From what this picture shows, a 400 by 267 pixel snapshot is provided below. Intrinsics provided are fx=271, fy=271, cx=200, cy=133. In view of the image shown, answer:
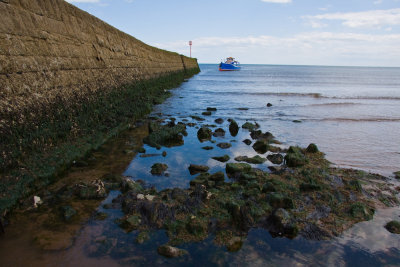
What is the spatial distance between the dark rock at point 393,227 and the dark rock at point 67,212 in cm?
442

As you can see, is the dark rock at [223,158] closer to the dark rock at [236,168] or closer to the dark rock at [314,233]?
the dark rock at [236,168]

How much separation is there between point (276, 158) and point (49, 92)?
551cm

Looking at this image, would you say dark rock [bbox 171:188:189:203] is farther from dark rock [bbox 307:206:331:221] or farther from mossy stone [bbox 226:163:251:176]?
dark rock [bbox 307:206:331:221]

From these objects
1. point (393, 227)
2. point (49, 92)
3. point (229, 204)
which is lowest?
point (393, 227)

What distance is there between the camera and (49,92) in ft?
20.7

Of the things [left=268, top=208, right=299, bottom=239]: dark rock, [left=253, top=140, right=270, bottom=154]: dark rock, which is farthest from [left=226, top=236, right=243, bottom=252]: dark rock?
[left=253, top=140, right=270, bottom=154]: dark rock

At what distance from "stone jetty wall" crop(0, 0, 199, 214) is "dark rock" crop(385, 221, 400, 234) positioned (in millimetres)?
5311

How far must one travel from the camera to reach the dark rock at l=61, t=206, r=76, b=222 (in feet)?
12.3

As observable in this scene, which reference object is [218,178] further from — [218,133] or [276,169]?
[218,133]

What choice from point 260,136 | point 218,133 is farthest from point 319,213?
point 218,133

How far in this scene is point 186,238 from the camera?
3412mm

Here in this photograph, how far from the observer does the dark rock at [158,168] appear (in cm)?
539

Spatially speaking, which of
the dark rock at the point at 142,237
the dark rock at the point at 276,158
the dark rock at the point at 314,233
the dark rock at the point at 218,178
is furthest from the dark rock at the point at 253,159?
the dark rock at the point at 142,237

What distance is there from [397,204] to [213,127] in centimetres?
630
